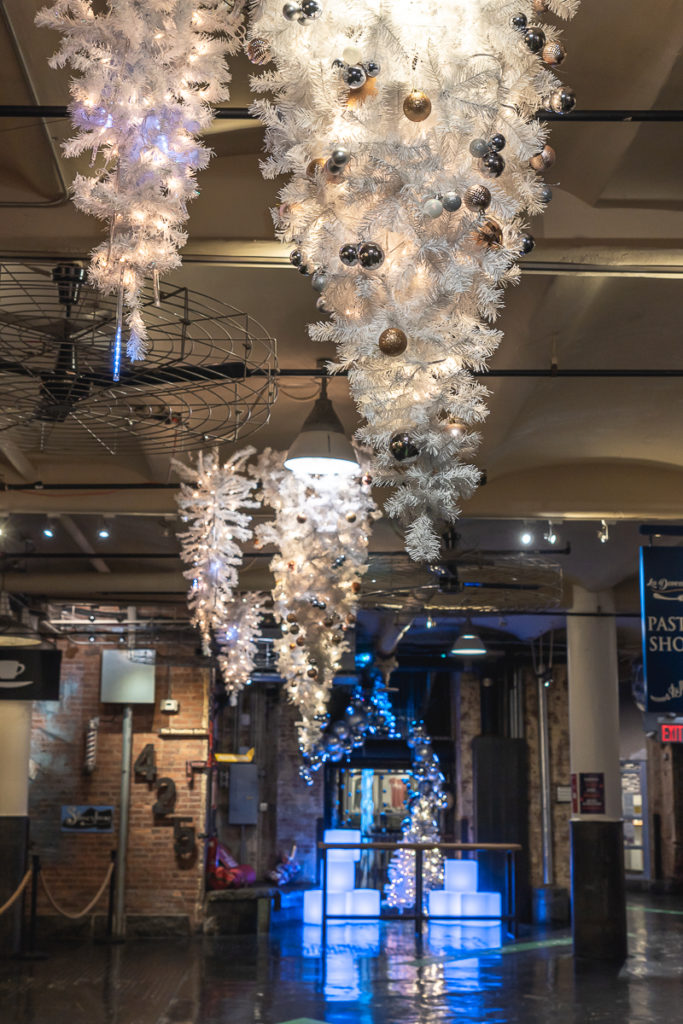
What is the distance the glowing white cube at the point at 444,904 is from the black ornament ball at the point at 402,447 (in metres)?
13.9

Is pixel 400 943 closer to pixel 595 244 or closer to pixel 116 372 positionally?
pixel 595 244

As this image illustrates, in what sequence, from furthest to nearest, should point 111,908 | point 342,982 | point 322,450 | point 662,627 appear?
point 111,908
point 342,982
point 662,627
point 322,450

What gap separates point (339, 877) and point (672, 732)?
26.8ft

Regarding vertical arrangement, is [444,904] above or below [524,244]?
below

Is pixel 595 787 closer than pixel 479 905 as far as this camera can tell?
Yes

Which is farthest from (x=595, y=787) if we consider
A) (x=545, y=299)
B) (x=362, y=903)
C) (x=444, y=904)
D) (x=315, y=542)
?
(x=545, y=299)

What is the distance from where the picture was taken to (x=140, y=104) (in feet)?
10.7

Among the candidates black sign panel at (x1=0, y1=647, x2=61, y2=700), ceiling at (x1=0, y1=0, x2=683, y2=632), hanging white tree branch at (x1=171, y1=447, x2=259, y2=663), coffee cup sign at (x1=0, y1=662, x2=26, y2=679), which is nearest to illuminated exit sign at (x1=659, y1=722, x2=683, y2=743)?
ceiling at (x1=0, y1=0, x2=683, y2=632)

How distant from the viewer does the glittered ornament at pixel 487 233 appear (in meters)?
2.76

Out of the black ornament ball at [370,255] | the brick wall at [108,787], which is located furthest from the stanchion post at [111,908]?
the black ornament ball at [370,255]

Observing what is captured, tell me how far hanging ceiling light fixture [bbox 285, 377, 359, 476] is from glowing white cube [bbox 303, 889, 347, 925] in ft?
34.3

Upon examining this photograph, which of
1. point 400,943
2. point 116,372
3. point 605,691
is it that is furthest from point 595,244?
point 400,943

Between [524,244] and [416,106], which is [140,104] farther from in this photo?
[524,244]

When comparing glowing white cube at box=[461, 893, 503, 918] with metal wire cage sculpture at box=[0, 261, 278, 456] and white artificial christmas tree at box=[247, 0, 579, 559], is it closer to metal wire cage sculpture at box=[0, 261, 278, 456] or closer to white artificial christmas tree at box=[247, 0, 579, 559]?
metal wire cage sculpture at box=[0, 261, 278, 456]
